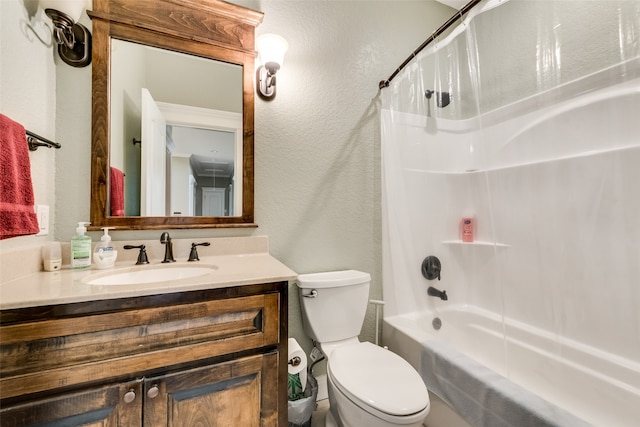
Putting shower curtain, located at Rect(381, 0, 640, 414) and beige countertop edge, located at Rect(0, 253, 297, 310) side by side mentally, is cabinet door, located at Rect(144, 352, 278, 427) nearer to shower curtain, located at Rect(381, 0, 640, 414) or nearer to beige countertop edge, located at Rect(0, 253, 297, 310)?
beige countertop edge, located at Rect(0, 253, 297, 310)

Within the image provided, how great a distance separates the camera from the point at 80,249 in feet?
3.46

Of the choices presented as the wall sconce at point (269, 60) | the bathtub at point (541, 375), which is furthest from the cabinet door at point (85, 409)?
the wall sconce at point (269, 60)

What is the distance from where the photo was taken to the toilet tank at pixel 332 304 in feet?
4.59

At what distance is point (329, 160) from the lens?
1.63 meters

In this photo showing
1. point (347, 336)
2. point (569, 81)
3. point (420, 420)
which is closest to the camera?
point (420, 420)

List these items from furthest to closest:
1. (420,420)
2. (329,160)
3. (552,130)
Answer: (329,160) < (552,130) < (420,420)

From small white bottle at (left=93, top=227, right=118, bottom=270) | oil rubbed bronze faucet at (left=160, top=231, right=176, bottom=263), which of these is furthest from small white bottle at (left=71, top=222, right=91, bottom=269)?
oil rubbed bronze faucet at (left=160, top=231, right=176, bottom=263)

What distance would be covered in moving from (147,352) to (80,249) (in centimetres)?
59

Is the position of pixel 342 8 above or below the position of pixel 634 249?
above

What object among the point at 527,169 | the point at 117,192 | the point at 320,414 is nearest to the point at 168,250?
the point at 117,192

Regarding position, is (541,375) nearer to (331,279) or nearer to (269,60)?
(331,279)

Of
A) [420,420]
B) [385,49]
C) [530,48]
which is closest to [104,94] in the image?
[385,49]

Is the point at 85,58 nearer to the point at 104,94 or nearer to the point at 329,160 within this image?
the point at 104,94

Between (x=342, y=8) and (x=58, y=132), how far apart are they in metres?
1.68
